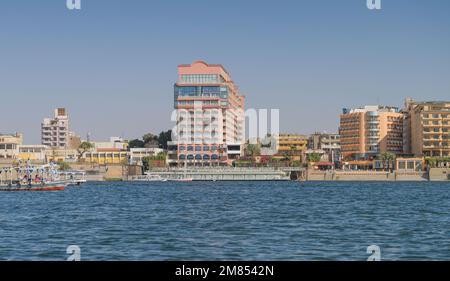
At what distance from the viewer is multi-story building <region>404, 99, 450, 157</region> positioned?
184000mm

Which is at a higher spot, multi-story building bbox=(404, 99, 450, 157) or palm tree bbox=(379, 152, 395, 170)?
multi-story building bbox=(404, 99, 450, 157)

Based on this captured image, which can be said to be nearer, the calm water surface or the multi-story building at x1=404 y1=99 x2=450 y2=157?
the calm water surface

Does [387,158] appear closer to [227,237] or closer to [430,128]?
[430,128]

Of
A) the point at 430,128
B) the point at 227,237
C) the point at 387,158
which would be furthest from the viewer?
the point at 387,158

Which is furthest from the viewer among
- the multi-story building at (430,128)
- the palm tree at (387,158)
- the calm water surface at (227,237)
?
the palm tree at (387,158)

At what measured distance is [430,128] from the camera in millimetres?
185125

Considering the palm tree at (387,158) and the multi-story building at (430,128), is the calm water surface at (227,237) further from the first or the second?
the palm tree at (387,158)

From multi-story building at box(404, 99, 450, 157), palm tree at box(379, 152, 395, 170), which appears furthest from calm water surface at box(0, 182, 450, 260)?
palm tree at box(379, 152, 395, 170)

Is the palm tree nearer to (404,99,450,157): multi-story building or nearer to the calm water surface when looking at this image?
(404,99,450,157): multi-story building

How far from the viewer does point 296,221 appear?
135ft

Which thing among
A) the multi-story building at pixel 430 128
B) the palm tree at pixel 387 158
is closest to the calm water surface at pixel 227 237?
the multi-story building at pixel 430 128

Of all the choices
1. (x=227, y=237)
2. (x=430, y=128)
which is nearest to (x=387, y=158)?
(x=430, y=128)

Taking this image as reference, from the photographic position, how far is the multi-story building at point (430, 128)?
184 meters

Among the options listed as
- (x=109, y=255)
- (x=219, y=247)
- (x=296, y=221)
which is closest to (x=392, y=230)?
(x=296, y=221)
